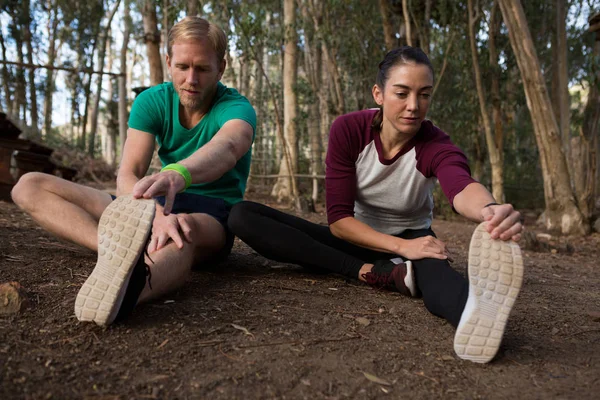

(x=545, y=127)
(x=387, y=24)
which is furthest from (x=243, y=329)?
(x=387, y=24)

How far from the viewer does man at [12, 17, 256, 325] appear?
5.98 feet

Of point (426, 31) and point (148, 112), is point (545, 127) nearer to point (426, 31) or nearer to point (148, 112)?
point (426, 31)

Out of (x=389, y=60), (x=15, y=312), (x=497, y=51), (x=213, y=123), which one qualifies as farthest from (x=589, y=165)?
(x=15, y=312)

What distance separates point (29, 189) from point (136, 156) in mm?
462

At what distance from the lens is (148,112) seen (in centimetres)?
226

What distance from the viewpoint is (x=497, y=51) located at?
8.41 m

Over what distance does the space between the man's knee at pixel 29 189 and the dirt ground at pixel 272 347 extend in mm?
273

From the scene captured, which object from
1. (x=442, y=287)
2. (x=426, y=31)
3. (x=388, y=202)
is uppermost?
(x=426, y=31)

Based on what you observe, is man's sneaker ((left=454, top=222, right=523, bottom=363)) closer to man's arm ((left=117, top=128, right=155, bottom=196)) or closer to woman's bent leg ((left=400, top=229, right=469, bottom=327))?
woman's bent leg ((left=400, top=229, right=469, bottom=327))

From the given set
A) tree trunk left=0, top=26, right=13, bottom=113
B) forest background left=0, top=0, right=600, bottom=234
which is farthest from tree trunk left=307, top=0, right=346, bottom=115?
tree trunk left=0, top=26, right=13, bottom=113

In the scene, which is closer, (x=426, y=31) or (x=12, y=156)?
(x=12, y=156)

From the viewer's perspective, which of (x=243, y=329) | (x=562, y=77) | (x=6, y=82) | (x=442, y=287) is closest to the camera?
(x=243, y=329)

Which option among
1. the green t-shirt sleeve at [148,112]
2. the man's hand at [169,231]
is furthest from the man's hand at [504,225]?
the green t-shirt sleeve at [148,112]

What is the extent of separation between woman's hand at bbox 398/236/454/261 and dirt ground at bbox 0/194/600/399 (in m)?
0.20
